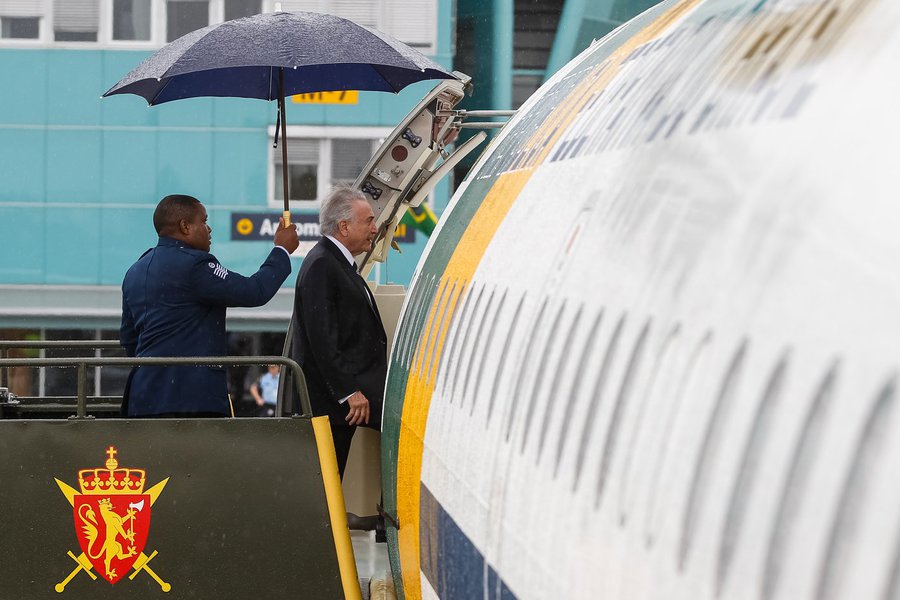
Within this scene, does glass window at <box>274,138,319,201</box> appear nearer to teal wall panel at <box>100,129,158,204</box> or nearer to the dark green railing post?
teal wall panel at <box>100,129,158,204</box>

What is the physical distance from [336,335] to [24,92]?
1339 centimetres

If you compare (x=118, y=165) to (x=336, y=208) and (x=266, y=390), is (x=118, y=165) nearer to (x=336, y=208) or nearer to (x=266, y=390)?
(x=266, y=390)

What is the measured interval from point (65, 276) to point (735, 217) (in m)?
15.5

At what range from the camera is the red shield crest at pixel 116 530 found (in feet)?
12.5

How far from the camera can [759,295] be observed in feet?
4.52

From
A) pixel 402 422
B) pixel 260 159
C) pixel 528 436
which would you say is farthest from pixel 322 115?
pixel 528 436

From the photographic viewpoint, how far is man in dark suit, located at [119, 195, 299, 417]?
4160 millimetres

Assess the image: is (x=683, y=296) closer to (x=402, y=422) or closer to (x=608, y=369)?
(x=608, y=369)

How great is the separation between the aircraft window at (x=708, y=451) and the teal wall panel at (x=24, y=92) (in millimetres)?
16036

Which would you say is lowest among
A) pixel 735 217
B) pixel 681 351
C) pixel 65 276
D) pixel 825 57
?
pixel 65 276

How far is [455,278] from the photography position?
3229 mm

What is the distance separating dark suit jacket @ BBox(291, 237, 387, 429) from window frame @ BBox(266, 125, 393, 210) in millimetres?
12094

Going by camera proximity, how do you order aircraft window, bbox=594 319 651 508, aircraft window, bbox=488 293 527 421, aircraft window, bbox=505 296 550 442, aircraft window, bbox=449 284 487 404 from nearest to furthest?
aircraft window, bbox=594 319 651 508
aircraft window, bbox=505 296 550 442
aircraft window, bbox=488 293 527 421
aircraft window, bbox=449 284 487 404

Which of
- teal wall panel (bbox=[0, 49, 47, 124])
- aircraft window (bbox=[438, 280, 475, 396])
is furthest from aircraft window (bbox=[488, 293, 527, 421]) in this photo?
teal wall panel (bbox=[0, 49, 47, 124])
